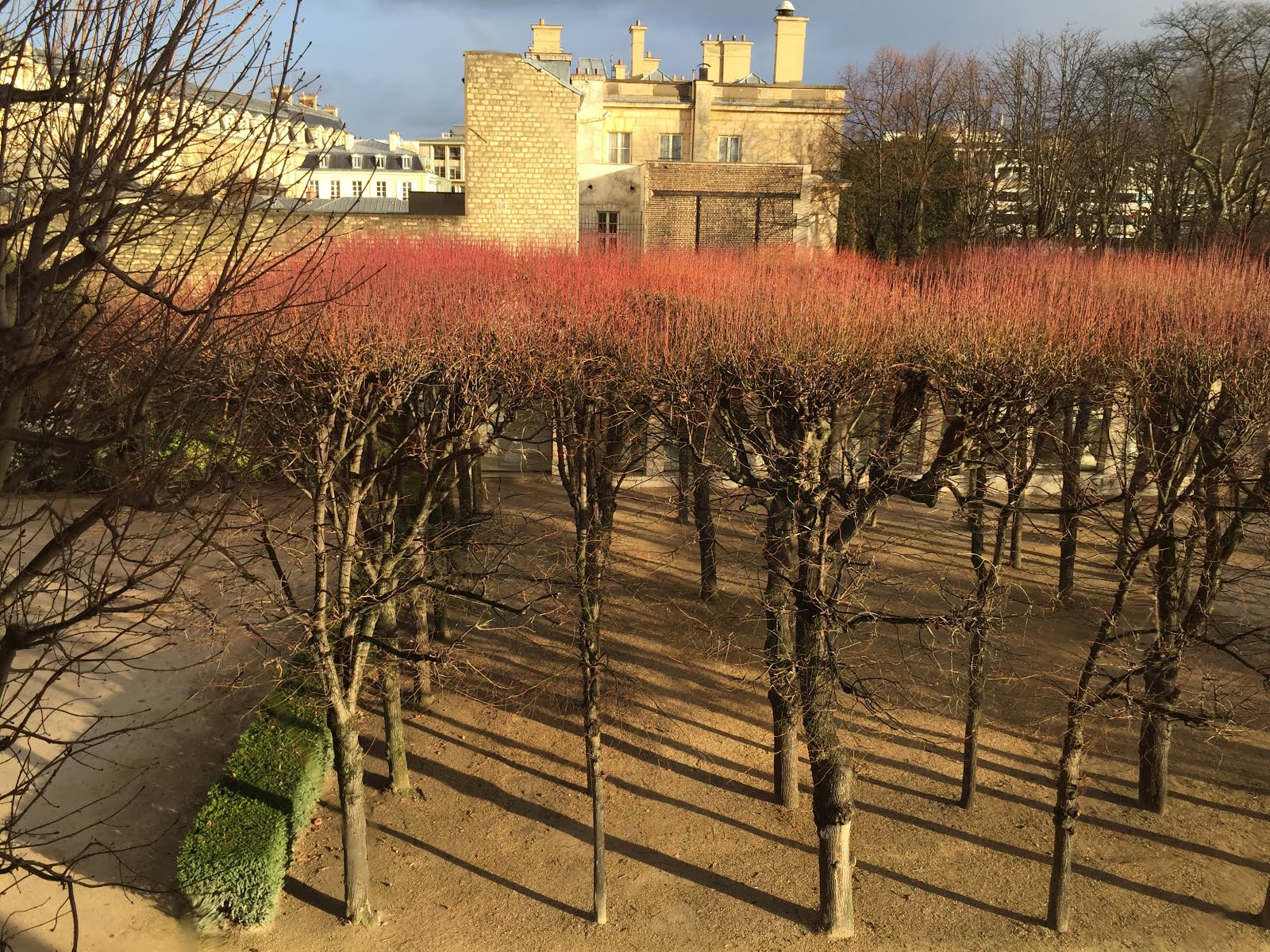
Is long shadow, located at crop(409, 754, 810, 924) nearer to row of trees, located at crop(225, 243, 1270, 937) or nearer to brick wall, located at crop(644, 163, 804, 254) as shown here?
row of trees, located at crop(225, 243, 1270, 937)

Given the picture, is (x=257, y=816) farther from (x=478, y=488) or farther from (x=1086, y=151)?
(x=1086, y=151)

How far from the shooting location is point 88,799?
955cm

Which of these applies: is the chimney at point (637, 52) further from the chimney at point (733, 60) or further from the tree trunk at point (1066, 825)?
the tree trunk at point (1066, 825)

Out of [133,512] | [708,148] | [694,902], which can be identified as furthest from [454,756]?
[708,148]

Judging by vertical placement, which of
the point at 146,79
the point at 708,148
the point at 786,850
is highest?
the point at 708,148

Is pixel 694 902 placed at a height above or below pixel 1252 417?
below

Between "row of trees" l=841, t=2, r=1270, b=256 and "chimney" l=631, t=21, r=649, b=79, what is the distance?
18.8 m

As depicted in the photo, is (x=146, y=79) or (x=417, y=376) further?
(x=417, y=376)

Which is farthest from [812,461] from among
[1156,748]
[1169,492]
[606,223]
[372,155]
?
[372,155]

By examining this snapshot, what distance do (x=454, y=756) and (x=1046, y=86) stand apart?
2767 cm

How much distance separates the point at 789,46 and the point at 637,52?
27.8 ft

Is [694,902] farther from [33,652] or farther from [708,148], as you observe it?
[708,148]

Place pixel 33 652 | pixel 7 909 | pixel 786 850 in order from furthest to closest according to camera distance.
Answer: pixel 33 652 → pixel 786 850 → pixel 7 909

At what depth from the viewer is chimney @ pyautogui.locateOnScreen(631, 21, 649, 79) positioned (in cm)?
4622
